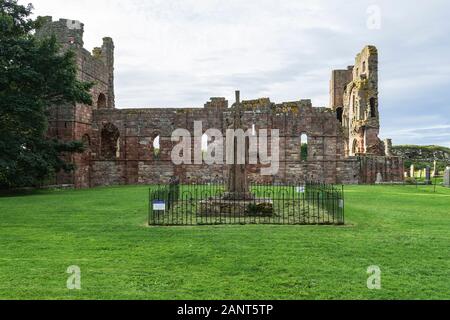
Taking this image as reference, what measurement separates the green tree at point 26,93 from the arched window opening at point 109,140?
9962 mm

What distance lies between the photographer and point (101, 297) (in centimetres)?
588

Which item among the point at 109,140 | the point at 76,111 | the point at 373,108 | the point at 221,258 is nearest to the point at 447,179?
the point at 373,108

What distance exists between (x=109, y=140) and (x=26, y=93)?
13.2m

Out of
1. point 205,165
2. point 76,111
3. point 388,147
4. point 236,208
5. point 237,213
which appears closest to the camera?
point 237,213

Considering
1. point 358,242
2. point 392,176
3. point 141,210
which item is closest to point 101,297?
point 358,242

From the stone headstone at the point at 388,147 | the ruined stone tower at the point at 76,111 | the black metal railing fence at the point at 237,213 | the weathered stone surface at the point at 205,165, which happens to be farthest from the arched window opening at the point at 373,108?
the black metal railing fence at the point at 237,213

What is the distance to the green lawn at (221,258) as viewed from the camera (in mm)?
6121

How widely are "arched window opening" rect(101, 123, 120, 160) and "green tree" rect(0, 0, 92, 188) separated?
392 inches

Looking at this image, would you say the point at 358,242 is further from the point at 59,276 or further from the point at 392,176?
the point at 392,176

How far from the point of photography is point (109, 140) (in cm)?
3547

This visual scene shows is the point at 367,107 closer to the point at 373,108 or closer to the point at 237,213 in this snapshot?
the point at 373,108

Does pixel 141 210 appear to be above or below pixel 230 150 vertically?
below

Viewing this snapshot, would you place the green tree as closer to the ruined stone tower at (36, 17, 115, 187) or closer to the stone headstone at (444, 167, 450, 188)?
the ruined stone tower at (36, 17, 115, 187)
